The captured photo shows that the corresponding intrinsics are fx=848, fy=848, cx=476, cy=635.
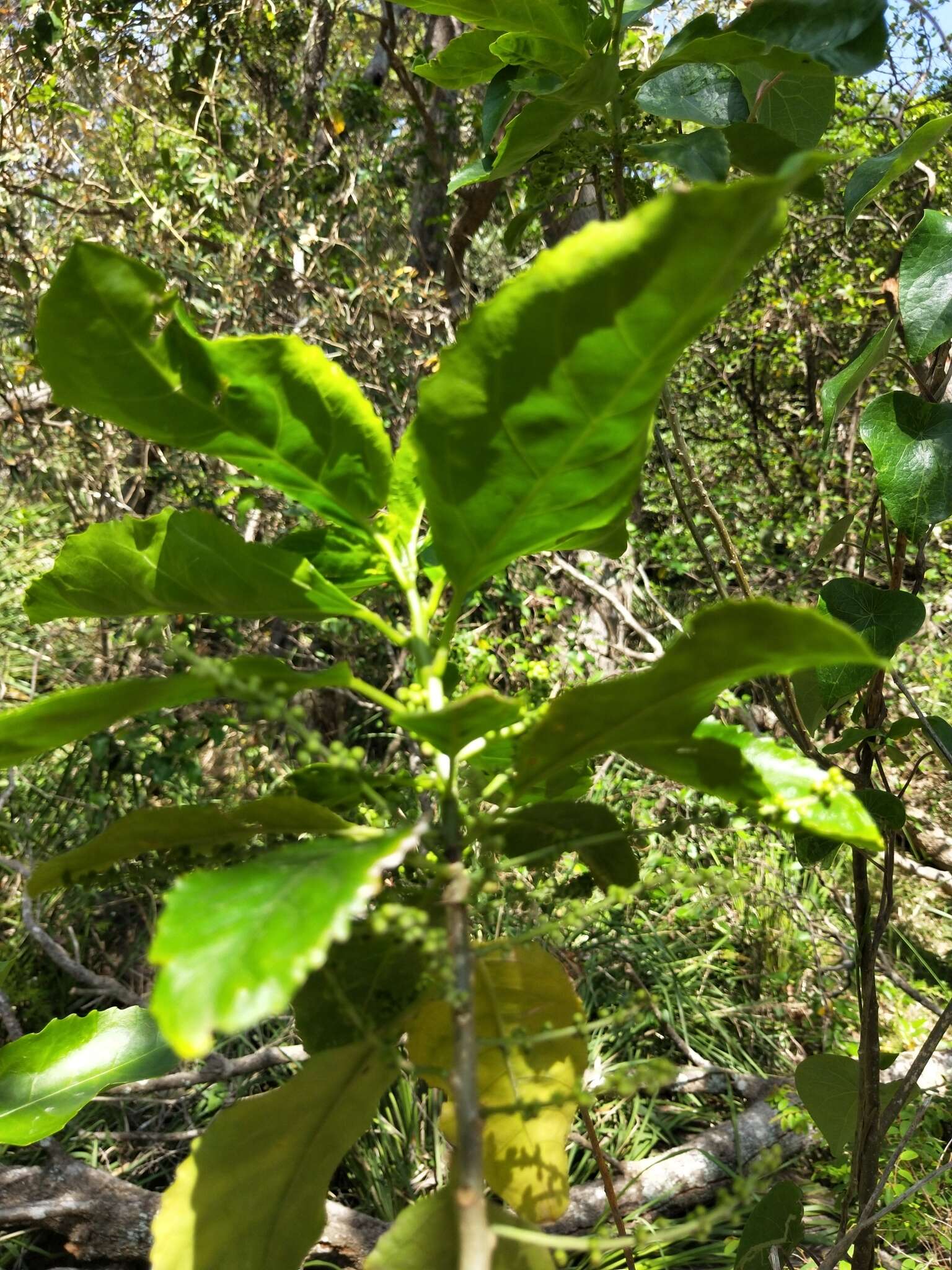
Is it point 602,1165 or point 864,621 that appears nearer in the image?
point 602,1165

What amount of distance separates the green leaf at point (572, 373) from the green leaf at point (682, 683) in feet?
0.30

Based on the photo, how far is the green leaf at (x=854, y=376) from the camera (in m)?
0.69

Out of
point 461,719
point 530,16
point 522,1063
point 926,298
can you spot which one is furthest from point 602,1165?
point 530,16

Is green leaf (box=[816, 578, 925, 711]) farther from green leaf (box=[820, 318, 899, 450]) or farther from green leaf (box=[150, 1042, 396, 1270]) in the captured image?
green leaf (box=[150, 1042, 396, 1270])

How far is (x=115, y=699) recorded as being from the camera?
431mm

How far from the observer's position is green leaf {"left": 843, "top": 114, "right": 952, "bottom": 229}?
0.62 m

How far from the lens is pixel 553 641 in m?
3.44

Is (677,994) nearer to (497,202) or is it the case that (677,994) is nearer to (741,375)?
(497,202)

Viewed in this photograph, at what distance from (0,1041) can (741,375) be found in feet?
15.5

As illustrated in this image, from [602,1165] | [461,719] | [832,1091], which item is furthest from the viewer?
[832,1091]

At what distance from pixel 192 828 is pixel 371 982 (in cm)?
13

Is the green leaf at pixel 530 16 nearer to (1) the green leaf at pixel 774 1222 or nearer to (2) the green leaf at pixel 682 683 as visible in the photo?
(2) the green leaf at pixel 682 683

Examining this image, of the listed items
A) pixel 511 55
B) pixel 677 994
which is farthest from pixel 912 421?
pixel 677 994

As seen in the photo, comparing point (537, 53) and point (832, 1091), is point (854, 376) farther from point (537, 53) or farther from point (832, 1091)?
point (832, 1091)
